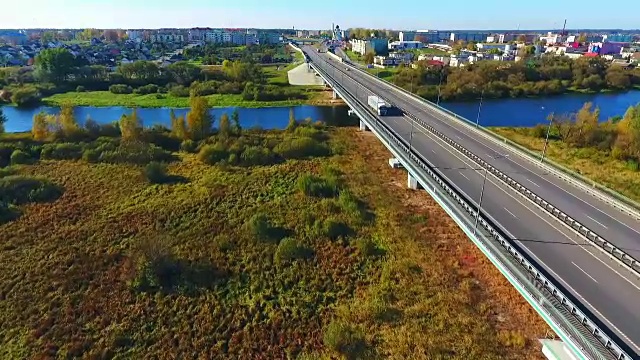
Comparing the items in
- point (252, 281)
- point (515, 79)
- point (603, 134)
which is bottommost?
point (252, 281)

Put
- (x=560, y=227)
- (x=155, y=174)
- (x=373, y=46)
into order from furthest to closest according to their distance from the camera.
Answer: (x=373, y=46) → (x=155, y=174) → (x=560, y=227)

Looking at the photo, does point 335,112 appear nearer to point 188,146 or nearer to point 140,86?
point 188,146

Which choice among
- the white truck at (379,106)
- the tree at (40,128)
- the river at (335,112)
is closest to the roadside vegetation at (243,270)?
the white truck at (379,106)

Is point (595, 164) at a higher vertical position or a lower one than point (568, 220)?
lower

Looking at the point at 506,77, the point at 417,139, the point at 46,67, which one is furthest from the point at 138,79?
the point at 506,77

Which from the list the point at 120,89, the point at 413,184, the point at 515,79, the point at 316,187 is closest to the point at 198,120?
the point at 316,187

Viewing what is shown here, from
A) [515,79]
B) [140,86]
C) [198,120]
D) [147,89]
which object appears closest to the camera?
[198,120]

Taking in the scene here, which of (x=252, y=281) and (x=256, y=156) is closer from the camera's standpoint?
(x=252, y=281)

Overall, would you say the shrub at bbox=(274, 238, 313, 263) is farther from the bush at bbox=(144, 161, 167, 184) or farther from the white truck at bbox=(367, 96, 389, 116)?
the white truck at bbox=(367, 96, 389, 116)
